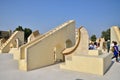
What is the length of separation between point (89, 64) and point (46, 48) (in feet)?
10.4

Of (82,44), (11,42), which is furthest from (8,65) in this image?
(11,42)

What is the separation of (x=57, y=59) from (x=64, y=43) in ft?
4.78

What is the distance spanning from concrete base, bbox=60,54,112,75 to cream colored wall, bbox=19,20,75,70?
67.9 inches

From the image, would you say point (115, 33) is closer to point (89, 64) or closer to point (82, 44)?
point (82, 44)

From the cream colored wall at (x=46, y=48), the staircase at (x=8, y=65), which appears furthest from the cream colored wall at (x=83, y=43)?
the staircase at (x=8, y=65)

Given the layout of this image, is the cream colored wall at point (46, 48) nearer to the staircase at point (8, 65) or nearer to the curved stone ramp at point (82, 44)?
the curved stone ramp at point (82, 44)

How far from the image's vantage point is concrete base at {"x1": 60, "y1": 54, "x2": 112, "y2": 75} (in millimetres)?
7504

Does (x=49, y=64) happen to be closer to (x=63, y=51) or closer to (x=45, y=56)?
(x=45, y=56)

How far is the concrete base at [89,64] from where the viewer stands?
7504mm

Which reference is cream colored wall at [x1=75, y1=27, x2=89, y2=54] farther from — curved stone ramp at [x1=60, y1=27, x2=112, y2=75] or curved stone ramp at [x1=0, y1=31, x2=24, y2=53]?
curved stone ramp at [x1=0, y1=31, x2=24, y2=53]

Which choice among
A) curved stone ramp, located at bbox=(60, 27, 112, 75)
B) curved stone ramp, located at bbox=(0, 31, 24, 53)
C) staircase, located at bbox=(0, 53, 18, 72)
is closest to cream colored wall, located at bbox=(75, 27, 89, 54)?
curved stone ramp, located at bbox=(60, 27, 112, 75)

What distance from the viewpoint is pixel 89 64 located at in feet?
25.9

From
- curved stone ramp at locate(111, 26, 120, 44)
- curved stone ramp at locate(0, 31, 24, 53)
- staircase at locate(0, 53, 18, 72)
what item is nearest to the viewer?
staircase at locate(0, 53, 18, 72)

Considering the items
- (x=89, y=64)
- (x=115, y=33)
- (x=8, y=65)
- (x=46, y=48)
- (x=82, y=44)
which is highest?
(x=115, y=33)
